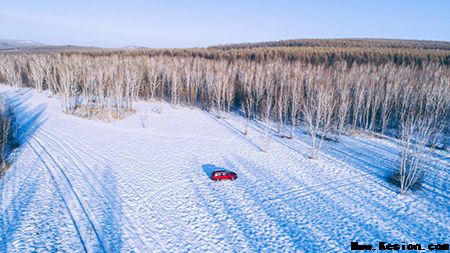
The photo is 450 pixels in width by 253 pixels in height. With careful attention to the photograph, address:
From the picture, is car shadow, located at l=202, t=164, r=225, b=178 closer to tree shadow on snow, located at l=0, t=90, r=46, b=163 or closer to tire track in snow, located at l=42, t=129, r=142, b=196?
tire track in snow, located at l=42, t=129, r=142, b=196

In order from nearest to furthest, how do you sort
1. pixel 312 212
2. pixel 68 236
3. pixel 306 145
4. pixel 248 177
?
pixel 68 236 < pixel 312 212 < pixel 248 177 < pixel 306 145

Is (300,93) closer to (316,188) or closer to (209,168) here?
(209,168)

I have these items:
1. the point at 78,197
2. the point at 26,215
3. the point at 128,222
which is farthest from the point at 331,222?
the point at 26,215

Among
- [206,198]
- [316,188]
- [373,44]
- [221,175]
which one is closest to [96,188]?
[206,198]

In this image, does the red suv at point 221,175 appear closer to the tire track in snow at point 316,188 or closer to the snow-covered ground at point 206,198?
the snow-covered ground at point 206,198

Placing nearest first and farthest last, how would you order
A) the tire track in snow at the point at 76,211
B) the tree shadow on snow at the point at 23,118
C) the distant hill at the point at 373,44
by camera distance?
the tire track in snow at the point at 76,211
the tree shadow on snow at the point at 23,118
the distant hill at the point at 373,44

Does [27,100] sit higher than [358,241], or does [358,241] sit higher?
[27,100]

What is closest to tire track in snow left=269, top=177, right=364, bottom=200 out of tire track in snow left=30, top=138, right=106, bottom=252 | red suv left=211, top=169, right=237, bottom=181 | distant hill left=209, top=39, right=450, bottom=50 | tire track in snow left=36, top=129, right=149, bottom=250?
red suv left=211, top=169, right=237, bottom=181

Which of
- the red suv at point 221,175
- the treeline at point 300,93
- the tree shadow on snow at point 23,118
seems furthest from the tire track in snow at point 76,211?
the treeline at point 300,93

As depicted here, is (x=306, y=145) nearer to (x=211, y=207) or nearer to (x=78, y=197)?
(x=211, y=207)
